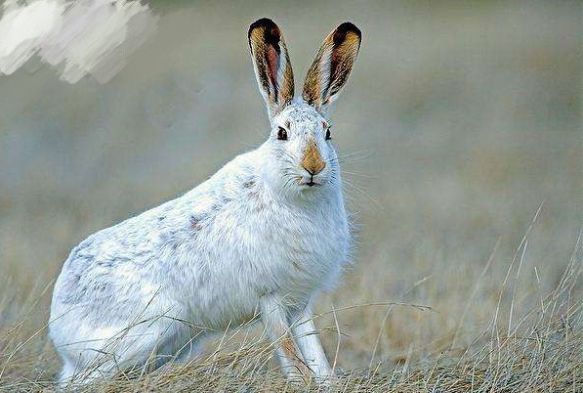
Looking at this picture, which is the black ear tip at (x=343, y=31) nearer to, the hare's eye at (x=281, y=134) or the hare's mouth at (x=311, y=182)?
the hare's eye at (x=281, y=134)

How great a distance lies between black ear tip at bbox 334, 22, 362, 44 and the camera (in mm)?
5613

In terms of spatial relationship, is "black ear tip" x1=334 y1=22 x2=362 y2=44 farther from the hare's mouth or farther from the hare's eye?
the hare's mouth

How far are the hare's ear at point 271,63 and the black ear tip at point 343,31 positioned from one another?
0.92ft

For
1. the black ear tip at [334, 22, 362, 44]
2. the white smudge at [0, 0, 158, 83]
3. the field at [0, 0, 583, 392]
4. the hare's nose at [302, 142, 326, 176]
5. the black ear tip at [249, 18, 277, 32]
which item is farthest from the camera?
the field at [0, 0, 583, 392]

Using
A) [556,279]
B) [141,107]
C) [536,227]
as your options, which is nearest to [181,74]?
[141,107]

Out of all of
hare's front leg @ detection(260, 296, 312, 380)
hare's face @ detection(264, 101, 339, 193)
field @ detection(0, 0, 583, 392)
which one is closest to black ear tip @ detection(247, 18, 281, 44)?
hare's face @ detection(264, 101, 339, 193)

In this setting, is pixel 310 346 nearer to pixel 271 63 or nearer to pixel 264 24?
pixel 271 63

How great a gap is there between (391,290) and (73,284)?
11.1 ft

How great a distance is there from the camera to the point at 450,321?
301 inches

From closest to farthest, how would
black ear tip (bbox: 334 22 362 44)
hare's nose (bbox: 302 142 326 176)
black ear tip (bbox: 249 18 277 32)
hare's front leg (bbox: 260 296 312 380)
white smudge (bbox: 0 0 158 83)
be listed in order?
hare's nose (bbox: 302 142 326 176) < hare's front leg (bbox: 260 296 312 380) < black ear tip (bbox: 249 18 277 32) < black ear tip (bbox: 334 22 362 44) < white smudge (bbox: 0 0 158 83)

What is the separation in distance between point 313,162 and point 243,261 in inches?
26.6

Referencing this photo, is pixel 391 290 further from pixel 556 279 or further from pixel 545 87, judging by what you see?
Answer: pixel 545 87

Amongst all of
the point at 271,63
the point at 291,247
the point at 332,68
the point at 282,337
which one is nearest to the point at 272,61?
the point at 271,63

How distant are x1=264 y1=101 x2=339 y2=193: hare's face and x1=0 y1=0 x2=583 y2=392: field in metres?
2.48
